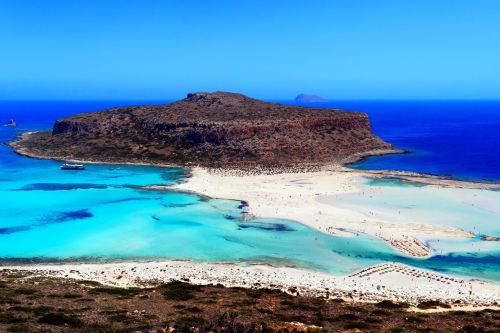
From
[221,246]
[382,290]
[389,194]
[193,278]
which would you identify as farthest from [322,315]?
[389,194]

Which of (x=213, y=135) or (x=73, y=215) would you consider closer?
(x=73, y=215)

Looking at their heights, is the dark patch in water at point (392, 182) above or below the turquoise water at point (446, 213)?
above

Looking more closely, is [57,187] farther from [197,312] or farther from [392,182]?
[197,312]

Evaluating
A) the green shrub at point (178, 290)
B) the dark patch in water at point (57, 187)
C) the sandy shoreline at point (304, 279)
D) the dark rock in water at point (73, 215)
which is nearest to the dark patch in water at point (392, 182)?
the sandy shoreline at point (304, 279)

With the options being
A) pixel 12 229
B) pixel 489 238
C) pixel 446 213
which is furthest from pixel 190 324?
pixel 446 213

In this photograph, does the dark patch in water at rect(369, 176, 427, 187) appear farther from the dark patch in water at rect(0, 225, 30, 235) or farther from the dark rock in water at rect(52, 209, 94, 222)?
the dark patch in water at rect(0, 225, 30, 235)

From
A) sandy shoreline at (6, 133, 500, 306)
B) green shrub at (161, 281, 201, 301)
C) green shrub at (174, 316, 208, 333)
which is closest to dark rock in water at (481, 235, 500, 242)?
sandy shoreline at (6, 133, 500, 306)

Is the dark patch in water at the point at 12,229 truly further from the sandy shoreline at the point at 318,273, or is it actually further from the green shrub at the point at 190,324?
the green shrub at the point at 190,324
